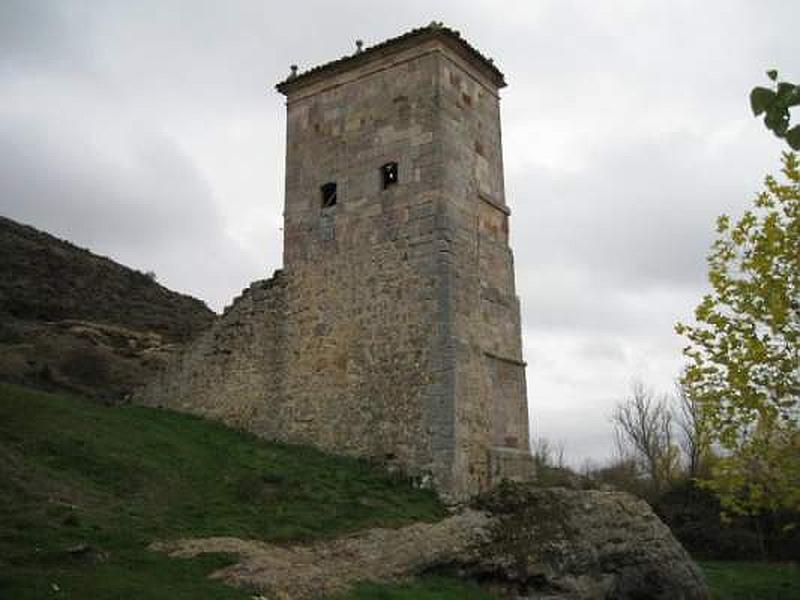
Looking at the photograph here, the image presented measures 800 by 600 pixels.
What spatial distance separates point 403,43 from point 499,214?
386cm

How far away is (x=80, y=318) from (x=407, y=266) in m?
11.8

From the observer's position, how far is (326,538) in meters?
10.5

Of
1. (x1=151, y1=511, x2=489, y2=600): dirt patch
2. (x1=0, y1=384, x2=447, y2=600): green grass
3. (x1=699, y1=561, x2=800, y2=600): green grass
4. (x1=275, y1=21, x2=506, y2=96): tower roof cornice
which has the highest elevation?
(x1=275, y1=21, x2=506, y2=96): tower roof cornice

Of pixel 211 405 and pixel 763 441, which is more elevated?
pixel 211 405

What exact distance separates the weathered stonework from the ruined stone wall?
0.10 ft

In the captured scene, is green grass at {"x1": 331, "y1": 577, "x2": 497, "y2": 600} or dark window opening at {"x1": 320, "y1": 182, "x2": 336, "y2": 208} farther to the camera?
dark window opening at {"x1": 320, "y1": 182, "x2": 336, "y2": 208}

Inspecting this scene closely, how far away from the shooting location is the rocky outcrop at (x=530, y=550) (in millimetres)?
9719

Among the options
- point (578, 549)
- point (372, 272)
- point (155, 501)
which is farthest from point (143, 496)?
point (372, 272)

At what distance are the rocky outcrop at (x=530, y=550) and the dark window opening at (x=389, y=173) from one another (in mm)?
6441

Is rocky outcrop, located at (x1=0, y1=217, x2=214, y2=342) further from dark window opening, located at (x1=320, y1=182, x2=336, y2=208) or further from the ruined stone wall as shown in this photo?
dark window opening, located at (x1=320, y1=182, x2=336, y2=208)

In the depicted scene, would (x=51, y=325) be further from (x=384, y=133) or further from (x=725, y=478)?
(x=725, y=478)

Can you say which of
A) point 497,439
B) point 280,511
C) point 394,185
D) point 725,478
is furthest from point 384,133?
point 725,478

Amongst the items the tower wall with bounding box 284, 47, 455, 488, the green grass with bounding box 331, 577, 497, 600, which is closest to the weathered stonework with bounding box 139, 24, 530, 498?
the tower wall with bounding box 284, 47, 455, 488

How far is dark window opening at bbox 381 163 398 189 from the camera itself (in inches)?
617
